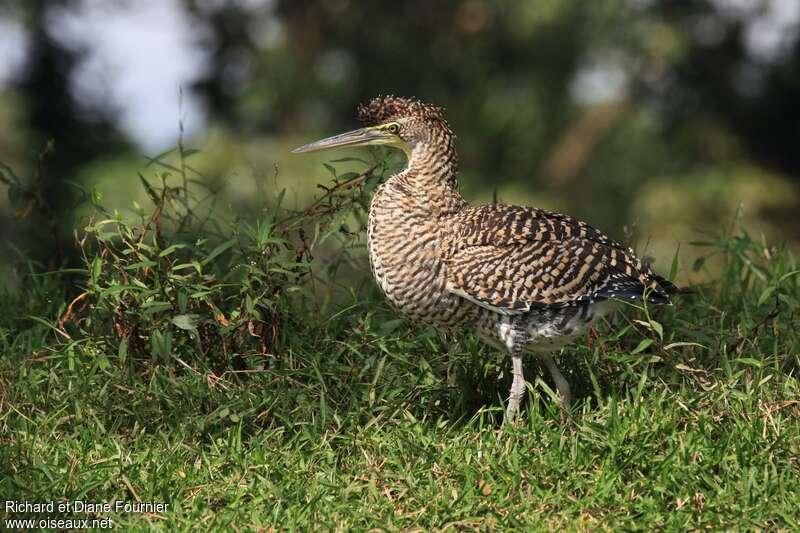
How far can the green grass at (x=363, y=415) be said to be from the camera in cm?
498

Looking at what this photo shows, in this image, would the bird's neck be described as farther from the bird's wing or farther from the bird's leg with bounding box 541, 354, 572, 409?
the bird's leg with bounding box 541, 354, 572, 409

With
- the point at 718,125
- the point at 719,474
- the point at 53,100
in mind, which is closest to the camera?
the point at 719,474

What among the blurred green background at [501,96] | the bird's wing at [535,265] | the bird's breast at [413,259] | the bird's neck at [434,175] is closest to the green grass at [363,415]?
the bird's wing at [535,265]

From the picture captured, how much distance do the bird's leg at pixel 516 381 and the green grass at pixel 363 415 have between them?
0.09 metres

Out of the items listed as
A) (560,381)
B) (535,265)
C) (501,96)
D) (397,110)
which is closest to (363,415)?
(560,381)

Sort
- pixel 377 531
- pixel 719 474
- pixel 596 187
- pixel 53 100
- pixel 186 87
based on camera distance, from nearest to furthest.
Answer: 1. pixel 377 531
2. pixel 719 474
3. pixel 53 100
4. pixel 186 87
5. pixel 596 187

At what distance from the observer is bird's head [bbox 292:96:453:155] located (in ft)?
19.3

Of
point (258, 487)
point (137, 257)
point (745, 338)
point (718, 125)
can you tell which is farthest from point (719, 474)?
point (718, 125)

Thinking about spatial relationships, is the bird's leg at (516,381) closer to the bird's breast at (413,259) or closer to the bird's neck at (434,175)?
the bird's breast at (413,259)

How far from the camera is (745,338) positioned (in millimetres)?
6203

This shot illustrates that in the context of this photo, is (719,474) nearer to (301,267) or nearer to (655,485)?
(655,485)

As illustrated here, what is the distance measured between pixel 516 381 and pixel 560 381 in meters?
0.30

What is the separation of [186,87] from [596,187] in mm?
7879

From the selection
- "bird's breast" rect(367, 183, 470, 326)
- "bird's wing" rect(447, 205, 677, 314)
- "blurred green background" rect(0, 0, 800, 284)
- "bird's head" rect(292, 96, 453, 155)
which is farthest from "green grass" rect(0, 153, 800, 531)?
"blurred green background" rect(0, 0, 800, 284)
